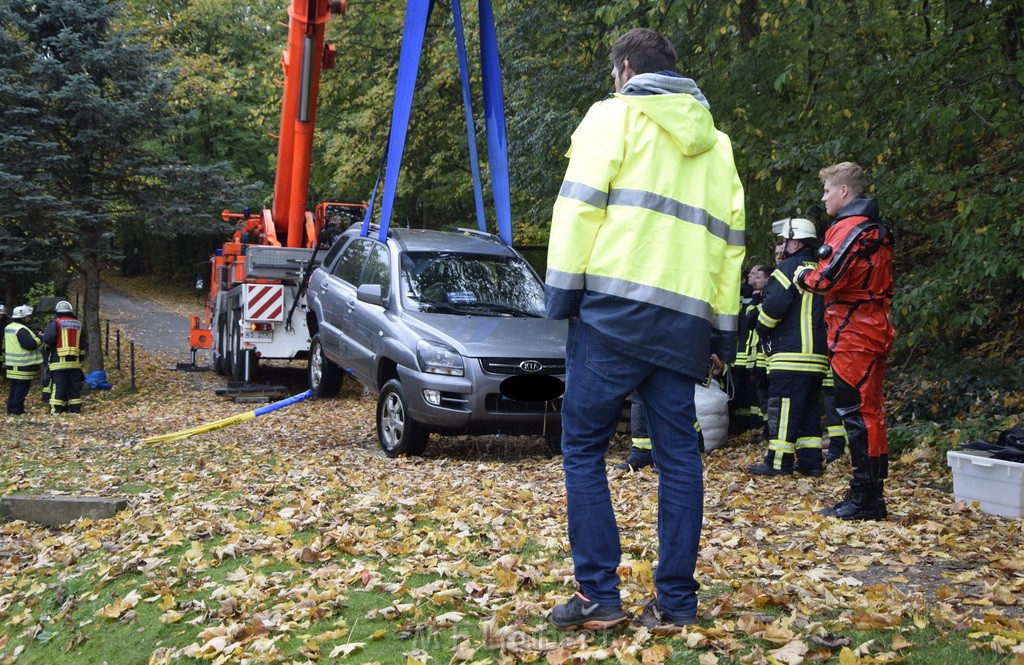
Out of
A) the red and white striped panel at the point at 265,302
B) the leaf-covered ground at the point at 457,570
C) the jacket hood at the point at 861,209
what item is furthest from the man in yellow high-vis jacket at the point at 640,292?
the red and white striped panel at the point at 265,302

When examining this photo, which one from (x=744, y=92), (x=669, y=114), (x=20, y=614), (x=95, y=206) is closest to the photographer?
(x=669, y=114)

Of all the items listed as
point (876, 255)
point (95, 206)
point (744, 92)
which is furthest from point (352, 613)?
point (95, 206)

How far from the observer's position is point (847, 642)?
11.9 ft

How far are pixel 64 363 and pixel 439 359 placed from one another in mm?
9758

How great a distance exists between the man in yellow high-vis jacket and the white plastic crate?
3054 mm

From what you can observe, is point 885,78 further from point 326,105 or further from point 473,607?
point 326,105

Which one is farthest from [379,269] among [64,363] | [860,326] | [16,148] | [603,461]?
[16,148]

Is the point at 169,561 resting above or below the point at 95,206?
below

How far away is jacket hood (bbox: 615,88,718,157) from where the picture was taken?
354 cm

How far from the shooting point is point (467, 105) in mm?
11727

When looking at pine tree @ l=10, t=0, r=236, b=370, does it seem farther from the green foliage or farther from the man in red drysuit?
the man in red drysuit

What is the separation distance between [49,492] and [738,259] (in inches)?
261

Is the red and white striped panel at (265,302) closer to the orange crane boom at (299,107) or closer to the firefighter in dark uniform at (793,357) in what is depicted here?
the orange crane boom at (299,107)

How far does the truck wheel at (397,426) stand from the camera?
8422 mm
